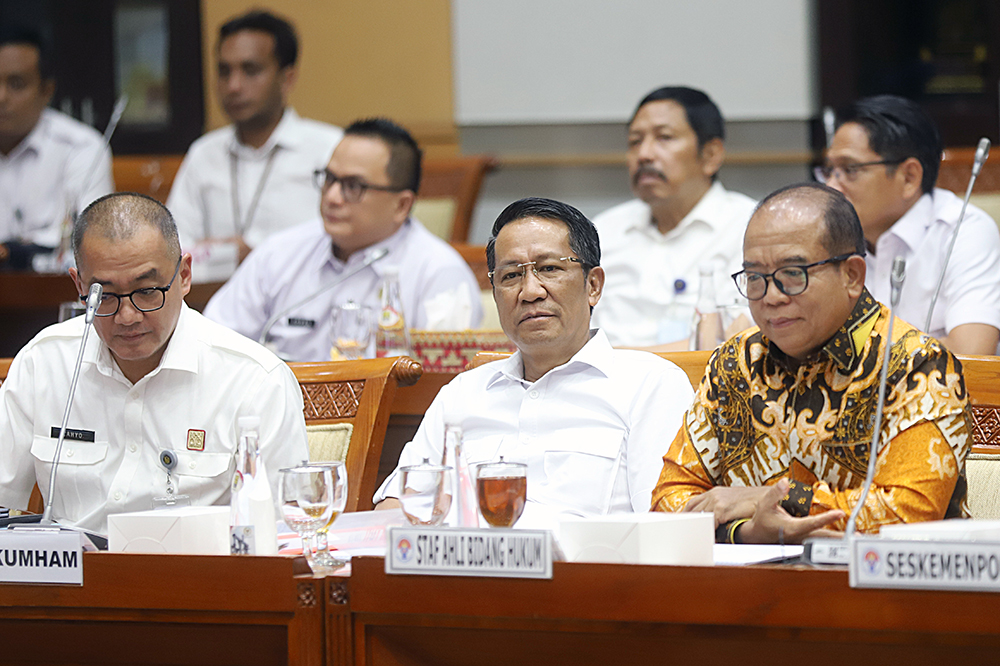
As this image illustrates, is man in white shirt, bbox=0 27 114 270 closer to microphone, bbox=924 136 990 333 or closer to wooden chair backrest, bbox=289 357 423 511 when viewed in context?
wooden chair backrest, bbox=289 357 423 511

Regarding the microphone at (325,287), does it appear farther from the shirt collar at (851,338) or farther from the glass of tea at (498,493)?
the glass of tea at (498,493)

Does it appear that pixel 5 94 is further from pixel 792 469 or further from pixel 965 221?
pixel 792 469

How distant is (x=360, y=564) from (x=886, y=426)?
735 millimetres

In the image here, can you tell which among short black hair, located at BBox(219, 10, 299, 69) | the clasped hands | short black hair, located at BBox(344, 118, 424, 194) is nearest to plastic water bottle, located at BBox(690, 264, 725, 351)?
the clasped hands

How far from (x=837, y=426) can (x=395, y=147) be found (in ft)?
6.84

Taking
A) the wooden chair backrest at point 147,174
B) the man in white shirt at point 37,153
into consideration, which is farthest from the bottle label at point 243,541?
the wooden chair backrest at point 147,174

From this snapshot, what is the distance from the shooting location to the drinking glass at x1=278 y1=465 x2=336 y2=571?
1.42 meters

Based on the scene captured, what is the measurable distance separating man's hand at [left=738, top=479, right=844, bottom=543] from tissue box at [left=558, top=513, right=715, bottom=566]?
0.21 m

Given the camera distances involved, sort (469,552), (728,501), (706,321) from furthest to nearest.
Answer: (706,321) → (728,501) → (469,552)

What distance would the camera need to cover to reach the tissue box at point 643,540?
1.28 metres

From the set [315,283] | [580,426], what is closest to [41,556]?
[580,426]

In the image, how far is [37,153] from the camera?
4645mm

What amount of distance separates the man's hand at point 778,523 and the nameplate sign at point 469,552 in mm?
380

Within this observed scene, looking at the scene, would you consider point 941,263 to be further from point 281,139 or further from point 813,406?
point 281,139
